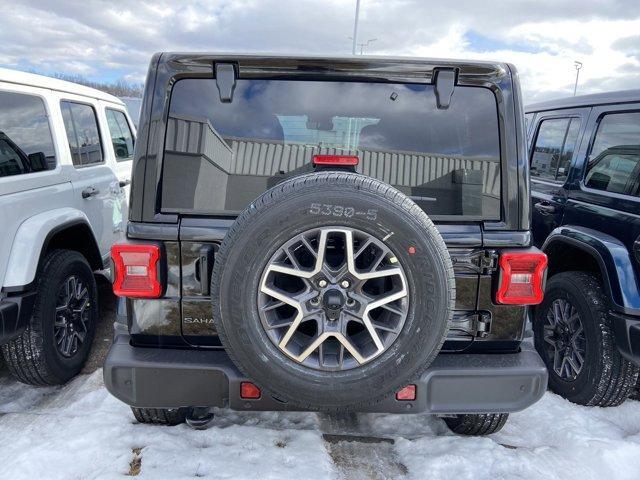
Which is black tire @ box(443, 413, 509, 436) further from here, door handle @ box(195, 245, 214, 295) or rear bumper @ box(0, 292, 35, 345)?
rear bumper @ box(0, 292, 35, 345)

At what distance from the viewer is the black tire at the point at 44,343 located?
3.00 meters

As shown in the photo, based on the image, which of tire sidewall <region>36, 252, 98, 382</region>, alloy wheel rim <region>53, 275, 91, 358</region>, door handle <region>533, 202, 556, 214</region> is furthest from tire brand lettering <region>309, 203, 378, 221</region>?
door handle <region>533, 202, 556, 214</region>

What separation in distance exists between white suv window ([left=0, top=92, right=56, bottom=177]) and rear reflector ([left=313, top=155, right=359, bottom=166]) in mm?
1987

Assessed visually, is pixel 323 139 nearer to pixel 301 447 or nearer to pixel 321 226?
pixel 321 226

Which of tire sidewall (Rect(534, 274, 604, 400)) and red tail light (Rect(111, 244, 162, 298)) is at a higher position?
red tail light (Rect(111, 244, 162, 298))

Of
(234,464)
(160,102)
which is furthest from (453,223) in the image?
(234,464)

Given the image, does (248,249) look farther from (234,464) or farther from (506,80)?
(506,80)

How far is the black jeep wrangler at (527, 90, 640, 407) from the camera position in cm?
274

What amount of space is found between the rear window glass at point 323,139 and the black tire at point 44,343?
1.56 meters

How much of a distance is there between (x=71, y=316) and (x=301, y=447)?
201cm

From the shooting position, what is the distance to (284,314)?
2027 millimetres

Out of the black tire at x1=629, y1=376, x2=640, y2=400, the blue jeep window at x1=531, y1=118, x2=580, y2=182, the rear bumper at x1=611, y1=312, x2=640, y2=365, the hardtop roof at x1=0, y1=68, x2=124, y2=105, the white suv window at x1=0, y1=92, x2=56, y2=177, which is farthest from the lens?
the blue jeep window at x1=531, y1=118, x2=580, y2=182

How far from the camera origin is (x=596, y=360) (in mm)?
2920

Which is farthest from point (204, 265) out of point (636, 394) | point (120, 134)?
point (120, 134)
